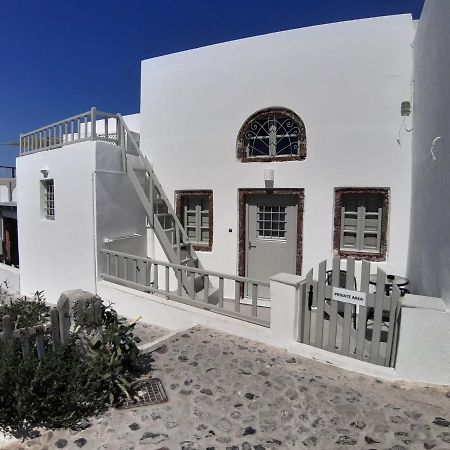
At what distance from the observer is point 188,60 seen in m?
7.37

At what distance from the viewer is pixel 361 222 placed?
6.12 metres

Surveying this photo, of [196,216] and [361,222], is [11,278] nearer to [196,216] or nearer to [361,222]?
[196,216]

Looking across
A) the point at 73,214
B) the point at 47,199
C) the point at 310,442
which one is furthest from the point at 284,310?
the point at 47,199

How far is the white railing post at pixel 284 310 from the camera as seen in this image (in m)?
4.01

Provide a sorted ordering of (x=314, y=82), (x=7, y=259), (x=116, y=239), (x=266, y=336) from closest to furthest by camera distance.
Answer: (x=266, y=336) → (x=314, y=82) → (x=116, y=239) → (x=7, y=259)

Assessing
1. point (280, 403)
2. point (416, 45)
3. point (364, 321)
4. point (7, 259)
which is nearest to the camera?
point (280, 403)

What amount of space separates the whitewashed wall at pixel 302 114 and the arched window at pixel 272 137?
0.15 metres

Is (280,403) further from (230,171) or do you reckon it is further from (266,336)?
(230,171)

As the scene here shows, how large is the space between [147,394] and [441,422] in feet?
8.99

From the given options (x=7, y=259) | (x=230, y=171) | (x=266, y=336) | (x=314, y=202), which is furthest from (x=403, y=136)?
(x=7, y=259)

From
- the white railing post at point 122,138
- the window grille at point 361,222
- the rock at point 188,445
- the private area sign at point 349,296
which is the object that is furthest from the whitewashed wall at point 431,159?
the white railing post at point 122,138

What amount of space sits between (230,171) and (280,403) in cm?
497

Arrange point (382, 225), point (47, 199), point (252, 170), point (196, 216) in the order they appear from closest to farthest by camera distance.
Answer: point (382, 225) → point (252, 170) → point (196, 216) → point (47, 199)

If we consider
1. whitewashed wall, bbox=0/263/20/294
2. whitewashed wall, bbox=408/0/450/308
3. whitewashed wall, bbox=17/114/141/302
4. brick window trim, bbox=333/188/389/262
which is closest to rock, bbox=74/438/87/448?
whitewashed wall, bbox=408/0/450/308
